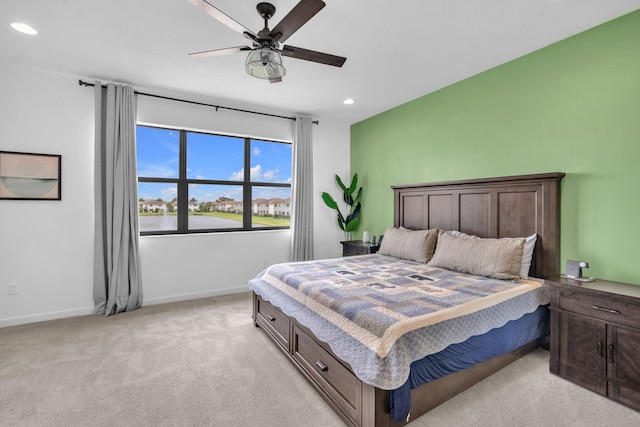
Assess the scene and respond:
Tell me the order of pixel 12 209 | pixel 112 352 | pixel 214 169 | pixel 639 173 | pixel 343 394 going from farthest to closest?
1. pixel 214 169
2. pixel 12 209
3. pixel 112 352
4. pixel 639 173
5. pixel 343 394

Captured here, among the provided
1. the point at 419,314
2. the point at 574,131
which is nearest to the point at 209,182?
the point at 419,314

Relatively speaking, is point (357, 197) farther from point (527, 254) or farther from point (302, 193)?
point (527, 254)

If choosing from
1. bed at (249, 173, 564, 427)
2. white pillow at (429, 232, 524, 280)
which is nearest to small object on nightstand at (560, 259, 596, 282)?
bed at (249, 173, 564, 427)

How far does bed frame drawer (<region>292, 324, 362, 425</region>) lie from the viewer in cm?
177

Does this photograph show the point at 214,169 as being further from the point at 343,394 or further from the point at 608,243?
the point at 608,243

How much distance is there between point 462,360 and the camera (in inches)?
75.9

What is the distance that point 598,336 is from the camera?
2123 millimetres

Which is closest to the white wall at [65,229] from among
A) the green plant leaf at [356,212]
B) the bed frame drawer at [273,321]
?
the bed frame drawer at [273,321]

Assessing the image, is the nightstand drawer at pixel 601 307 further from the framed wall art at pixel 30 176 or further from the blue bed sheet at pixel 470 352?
the framed wall art at pixel 30 176

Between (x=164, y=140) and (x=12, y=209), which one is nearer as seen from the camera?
(x=12, y=209)

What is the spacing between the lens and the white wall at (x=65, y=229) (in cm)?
327

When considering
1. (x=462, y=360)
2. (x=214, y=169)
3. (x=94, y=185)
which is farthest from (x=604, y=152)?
(x=94, y=185)

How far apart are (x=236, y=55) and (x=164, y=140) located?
1870 mm

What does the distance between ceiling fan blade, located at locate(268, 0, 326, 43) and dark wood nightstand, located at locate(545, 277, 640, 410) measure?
2.62 m
